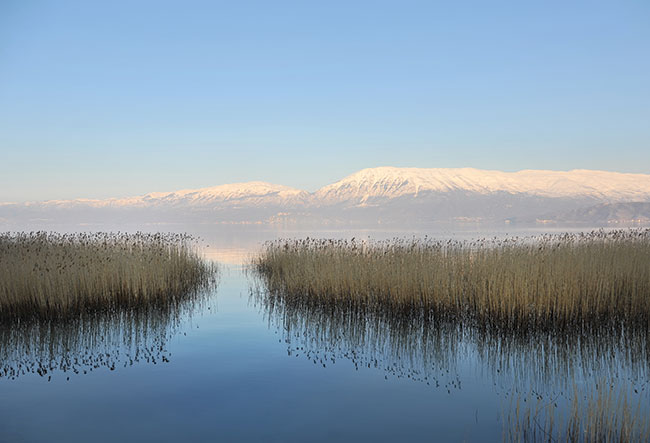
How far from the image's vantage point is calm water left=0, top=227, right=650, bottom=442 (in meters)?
5.93

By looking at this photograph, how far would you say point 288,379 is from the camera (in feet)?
24.8

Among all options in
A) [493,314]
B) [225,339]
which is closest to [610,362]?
[493,314]

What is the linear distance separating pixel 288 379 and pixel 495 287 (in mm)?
4826

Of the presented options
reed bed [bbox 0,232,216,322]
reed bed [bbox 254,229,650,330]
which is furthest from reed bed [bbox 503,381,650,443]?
reed bed [bbox 0,232,216,322]

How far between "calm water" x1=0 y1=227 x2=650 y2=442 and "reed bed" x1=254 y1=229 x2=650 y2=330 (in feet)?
2.70

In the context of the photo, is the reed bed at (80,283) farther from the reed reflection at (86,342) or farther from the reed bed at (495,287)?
the reed bed at (495,287)

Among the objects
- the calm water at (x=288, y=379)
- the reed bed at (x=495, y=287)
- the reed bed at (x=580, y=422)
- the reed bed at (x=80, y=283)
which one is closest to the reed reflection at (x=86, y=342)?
the calm water at (x=288, y=379)

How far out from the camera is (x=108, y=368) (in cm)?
799

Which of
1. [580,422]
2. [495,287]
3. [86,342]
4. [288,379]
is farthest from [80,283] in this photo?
[580,422]

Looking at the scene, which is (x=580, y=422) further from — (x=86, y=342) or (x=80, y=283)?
(x=80, y=283)

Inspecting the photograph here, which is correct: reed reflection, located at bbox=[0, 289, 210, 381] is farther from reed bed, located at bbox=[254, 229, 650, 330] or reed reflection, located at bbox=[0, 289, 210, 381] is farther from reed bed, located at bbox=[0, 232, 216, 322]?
reed bed, located at bbox=[254, 229, 650, 330]

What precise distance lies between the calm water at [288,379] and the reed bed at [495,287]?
82 cm

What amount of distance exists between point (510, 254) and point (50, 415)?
38.5ft

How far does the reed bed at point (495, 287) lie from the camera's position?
32.5 feet
